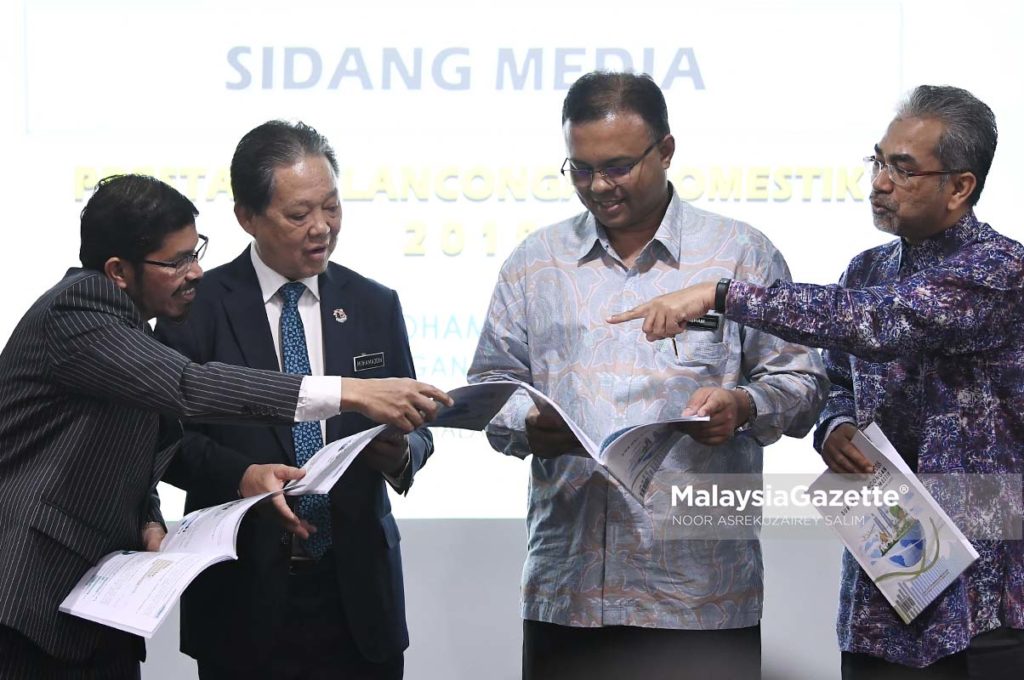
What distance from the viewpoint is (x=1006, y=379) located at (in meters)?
2.08

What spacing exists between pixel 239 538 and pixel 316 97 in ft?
5.88

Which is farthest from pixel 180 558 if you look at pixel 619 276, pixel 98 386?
pixel 619 276

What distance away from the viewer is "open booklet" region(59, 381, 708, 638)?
1841 millimetres

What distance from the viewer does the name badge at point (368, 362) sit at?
238 centimetres

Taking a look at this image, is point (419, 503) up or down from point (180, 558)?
down

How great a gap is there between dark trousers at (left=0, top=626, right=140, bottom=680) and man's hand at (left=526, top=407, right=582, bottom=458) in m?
0.85

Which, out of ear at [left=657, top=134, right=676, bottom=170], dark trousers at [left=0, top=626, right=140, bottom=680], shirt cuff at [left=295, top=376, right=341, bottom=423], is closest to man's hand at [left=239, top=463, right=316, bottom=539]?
shirt cuff at [left=295, top=376, right=341, bottom=423]

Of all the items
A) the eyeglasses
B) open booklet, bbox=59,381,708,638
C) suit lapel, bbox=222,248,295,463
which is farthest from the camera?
suit lapel, bbox=222,248,295,463

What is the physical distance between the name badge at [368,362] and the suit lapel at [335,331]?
0.01 m

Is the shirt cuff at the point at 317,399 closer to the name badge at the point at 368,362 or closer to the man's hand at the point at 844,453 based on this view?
the name badge at the point at 368,362

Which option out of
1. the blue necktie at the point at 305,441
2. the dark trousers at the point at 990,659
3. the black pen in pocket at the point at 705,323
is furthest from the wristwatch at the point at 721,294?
the blue necktie at the point at 305,441

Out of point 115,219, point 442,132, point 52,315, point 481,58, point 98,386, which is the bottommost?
point 98,386

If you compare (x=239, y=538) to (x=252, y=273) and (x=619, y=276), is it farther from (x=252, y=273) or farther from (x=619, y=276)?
(x=619, y=276)

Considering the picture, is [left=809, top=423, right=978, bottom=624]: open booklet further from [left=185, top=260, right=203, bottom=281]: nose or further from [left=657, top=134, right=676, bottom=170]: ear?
[left=185, top=260, right=203, bottom=281]: nose
